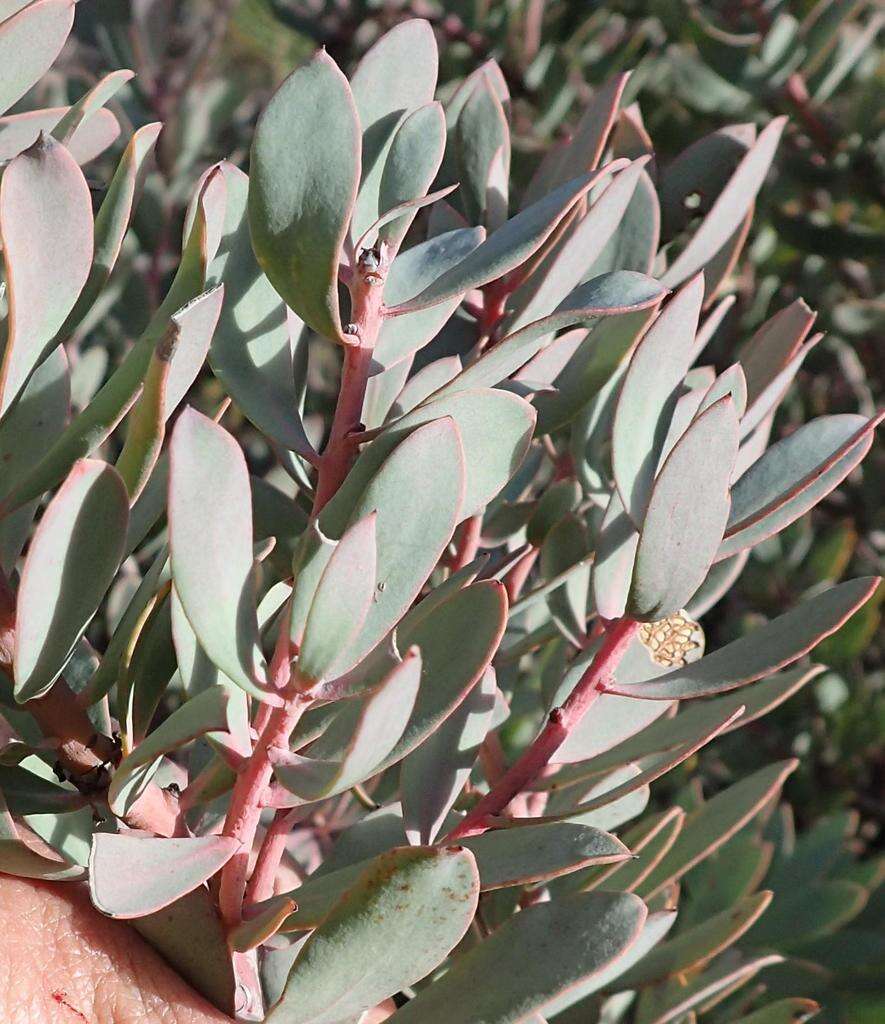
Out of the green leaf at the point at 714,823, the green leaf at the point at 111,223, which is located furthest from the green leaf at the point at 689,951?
the green leaf at the point at 111,223

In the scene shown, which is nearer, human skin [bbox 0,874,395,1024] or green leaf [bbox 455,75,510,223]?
human skin [bbox 0,874,395,1024]

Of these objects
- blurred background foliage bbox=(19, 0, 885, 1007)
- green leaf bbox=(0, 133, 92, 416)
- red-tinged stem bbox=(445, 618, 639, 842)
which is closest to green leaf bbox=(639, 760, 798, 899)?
red-tinged stem bbox=(445, 618, 639, 842)

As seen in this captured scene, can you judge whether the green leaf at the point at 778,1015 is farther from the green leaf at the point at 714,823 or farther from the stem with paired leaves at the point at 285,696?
the stem with paired leaves at the point at 285,696

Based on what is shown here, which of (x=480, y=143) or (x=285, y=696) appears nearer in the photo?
(x=285, y=696)

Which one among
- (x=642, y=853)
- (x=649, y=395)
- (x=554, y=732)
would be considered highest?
(x=649, y=395)

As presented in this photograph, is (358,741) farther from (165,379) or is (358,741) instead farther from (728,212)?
(728,212)

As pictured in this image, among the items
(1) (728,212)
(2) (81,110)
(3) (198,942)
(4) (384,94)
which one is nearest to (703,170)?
(1) (728,212)

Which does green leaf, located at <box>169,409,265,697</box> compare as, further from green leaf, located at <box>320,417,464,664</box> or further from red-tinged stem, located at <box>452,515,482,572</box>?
red-tinged stem, located at <box>452,515,482,572</box>

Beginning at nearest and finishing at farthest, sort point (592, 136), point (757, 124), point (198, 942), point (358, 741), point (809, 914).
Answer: point (358, 741)
point (198, 942)
point (592, 136)
point (809, 914)
point (757, 124)
